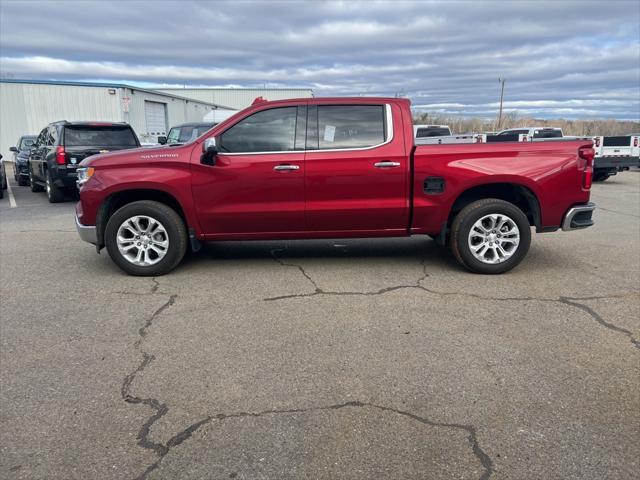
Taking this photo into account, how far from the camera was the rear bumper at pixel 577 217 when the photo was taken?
19.8ft

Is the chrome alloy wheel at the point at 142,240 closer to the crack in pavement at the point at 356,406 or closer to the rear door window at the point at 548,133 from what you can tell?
the crack in pavement at the point at 356,406

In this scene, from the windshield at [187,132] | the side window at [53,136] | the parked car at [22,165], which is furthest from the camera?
the parked car at [22,165]

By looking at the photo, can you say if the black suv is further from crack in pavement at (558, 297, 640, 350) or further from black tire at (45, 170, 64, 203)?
crack in pavement at (558, 297, 640, 350)

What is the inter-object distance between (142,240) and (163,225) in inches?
12.0

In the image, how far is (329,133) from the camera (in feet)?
19.9

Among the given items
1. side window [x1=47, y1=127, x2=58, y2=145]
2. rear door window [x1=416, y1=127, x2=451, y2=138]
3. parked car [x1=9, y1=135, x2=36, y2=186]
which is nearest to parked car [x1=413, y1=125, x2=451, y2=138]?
rear door window [x1=416, y1=127, x2=451, y2=138]

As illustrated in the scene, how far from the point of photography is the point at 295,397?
3.40 m

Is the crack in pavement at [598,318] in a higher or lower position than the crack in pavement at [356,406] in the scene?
higher

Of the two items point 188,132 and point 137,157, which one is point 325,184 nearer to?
point 137,157

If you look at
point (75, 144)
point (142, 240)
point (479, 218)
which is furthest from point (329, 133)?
point (75, 144)

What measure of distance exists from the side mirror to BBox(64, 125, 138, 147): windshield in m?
6.98

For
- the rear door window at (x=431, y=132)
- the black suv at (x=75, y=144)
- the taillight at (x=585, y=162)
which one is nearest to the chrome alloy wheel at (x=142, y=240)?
the taillight at (x=585, y=162)

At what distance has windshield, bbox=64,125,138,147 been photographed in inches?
470

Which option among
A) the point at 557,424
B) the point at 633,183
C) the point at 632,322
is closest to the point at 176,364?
the point at 557,424
